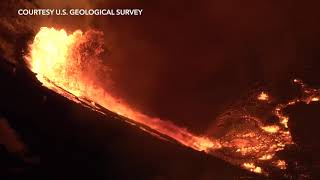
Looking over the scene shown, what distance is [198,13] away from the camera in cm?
850

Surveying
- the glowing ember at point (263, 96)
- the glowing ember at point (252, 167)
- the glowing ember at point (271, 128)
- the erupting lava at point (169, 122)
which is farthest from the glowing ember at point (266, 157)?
the glowing ember at point (263, 96)

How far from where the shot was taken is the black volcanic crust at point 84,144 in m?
4.93

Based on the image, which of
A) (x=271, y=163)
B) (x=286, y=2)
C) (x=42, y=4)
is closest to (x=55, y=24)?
(x=42, y=4)

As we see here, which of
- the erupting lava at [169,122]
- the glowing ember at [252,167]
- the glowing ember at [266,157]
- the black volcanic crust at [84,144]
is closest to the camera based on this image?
the black volcanic crust at [84,144]

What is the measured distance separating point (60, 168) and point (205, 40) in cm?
390

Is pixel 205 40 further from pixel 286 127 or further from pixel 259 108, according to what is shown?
pixel 286 127

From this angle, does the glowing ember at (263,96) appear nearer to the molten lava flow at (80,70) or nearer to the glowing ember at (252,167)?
the molten lava flow at (80,70)

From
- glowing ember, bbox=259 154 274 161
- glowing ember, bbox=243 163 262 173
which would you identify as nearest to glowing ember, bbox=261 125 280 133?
glowing ember, bbox=259 154 274 161

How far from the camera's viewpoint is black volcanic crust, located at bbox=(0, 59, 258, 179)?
4.93 metres

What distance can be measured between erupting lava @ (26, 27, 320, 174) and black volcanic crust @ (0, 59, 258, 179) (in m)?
0.48

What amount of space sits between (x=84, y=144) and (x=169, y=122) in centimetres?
172

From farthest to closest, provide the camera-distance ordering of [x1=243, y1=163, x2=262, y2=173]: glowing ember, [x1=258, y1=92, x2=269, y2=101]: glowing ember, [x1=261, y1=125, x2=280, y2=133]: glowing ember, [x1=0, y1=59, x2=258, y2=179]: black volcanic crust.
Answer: [x1=258, y1=92, x2=269, y2=101]: glowing ember < [x1=261, y1=125, x2=280, y2=133]: glowing ember < [x1=243, y1=163, x2=262, y2=173]: glowing ember < [x1=0, y1=59, x2=258, y2=179]: black volcanic crust

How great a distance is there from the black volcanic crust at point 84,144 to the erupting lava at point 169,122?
0.48 metres

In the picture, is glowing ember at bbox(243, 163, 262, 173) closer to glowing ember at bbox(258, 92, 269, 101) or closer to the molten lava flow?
the molten lava flow
